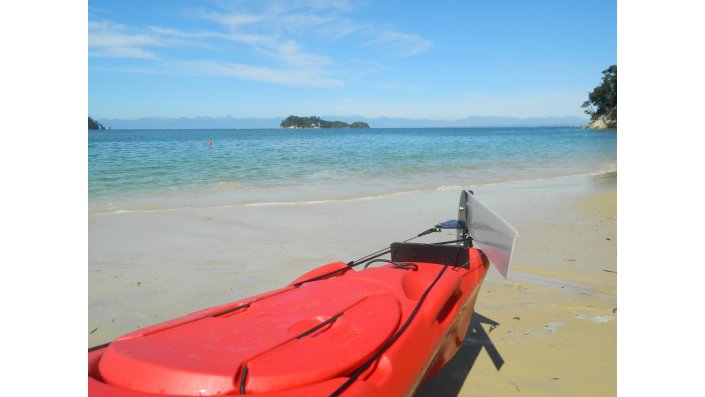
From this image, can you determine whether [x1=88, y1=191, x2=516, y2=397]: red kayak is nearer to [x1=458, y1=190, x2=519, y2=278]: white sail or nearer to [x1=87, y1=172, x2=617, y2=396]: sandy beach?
[x1=458, y1=190, x2=519, y2=278]: white sail

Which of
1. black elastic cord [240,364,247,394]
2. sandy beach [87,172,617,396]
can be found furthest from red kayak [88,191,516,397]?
sandy beach [87,172,617,396]

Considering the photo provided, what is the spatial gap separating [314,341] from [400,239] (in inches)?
178

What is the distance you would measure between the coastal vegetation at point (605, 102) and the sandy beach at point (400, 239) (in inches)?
2469

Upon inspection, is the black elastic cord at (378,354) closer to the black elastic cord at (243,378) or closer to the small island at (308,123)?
the black elastic cord at (243,378)

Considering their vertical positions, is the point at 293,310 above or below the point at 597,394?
above

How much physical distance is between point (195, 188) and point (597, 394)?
10.4 metres

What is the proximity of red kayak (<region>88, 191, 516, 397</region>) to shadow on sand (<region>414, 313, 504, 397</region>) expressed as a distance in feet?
0.81

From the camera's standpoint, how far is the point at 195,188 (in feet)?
38.7

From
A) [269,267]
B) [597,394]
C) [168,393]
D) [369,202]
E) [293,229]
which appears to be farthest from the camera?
[369,202]

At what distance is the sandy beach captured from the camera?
121 inches
